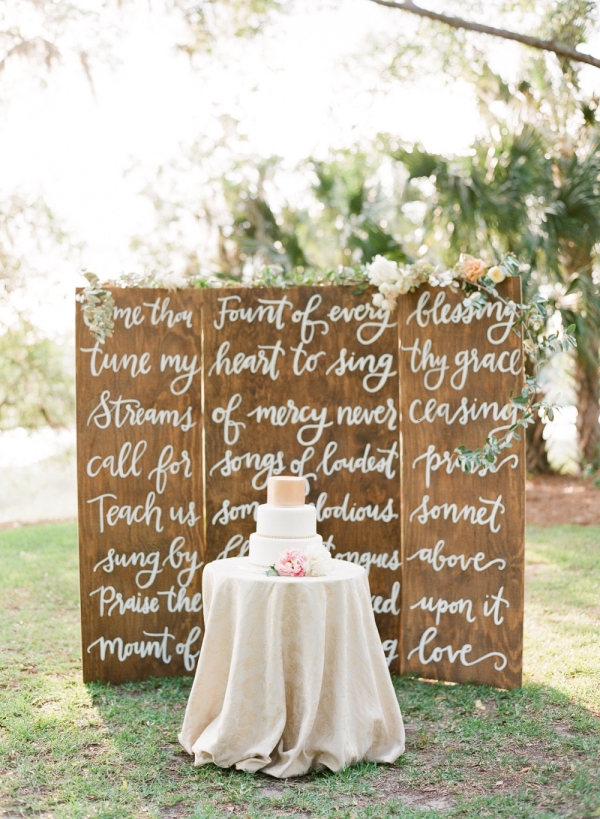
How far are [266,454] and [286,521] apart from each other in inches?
41.6

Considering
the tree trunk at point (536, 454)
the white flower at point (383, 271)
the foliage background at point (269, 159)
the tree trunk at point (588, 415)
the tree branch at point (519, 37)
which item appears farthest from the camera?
the tree trunk at point (536, 454)

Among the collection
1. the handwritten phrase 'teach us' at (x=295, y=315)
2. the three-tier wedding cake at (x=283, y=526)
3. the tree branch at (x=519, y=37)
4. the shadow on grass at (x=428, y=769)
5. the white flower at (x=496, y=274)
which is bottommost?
the shadow on grass at (x=428, y=769)

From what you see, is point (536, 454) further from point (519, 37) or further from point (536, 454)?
point (519, 37)

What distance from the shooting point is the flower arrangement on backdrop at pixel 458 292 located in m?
4.24

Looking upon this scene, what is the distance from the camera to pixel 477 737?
148 inches

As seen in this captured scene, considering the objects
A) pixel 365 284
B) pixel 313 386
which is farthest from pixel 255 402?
pixel 365 284

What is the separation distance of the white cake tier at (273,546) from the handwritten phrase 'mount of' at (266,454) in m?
0.99

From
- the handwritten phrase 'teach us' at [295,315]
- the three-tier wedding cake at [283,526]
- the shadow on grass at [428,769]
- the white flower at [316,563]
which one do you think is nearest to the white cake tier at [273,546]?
the three-tier wedding cake at [283,526]

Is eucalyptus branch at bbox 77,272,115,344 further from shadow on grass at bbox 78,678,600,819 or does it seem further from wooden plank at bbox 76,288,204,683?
shadow on grass at bbox 78,678,600,819

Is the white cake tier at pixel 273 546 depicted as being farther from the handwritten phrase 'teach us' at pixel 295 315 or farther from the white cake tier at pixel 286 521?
the handwritten phrase 'teach us' at pixel 295 315

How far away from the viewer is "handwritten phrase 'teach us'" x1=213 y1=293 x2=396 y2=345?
462 cm

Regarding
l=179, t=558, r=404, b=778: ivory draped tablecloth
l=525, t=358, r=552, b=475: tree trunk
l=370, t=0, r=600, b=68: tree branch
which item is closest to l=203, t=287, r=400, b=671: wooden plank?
l=179, t=558, r=404, b=778: ivory draped tablecloth

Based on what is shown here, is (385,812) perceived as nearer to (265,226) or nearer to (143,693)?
(143,693)

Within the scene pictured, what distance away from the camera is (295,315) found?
4.62 metres
